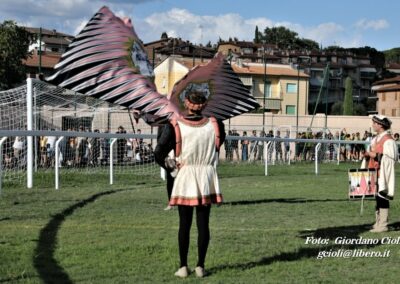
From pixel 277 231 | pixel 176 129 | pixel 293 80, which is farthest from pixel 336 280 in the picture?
pixel 293 80

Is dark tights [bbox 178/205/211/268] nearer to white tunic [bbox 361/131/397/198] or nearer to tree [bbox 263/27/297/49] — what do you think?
white tunic [bbox 361/131/397/198]

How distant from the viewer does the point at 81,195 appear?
13.8 m

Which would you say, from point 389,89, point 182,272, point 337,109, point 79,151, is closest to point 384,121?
point 182,272

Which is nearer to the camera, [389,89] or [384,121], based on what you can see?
[384,121]

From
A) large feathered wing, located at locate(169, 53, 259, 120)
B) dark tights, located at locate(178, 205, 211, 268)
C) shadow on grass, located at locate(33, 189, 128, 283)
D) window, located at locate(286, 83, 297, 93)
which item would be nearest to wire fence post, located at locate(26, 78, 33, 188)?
shadow on grass, located at locate(33, 189, 128, 283)

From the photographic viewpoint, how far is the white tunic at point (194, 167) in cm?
661

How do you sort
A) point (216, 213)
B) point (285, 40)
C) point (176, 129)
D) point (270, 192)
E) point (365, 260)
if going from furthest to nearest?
point (285, 40) < point (270, 192) < point (216, 213) < point (365, 260) < point (176, 129)

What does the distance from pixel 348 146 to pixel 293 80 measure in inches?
2282

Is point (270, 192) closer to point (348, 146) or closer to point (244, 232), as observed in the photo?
point (244, 232)

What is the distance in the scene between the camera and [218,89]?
8008 millimetres

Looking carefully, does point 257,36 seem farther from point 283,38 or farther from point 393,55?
point 393,55

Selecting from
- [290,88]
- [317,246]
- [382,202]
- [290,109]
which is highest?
[290,88]

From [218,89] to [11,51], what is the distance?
3940 cm

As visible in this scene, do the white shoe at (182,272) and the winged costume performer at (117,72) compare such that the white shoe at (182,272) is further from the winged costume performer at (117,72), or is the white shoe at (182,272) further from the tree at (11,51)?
the tree at (11,51)
